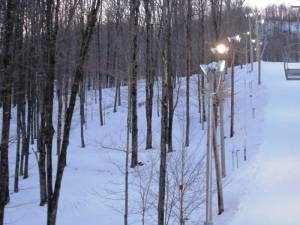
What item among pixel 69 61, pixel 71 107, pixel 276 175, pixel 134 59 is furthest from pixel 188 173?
pixel 71 107

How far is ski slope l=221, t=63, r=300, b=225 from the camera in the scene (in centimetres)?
1611

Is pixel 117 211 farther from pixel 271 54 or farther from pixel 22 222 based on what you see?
pixel 271 54

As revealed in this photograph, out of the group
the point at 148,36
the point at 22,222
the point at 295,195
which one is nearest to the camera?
the point at 295,195

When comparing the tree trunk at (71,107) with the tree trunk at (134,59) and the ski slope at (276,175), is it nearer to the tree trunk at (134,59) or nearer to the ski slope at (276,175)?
the ski slope at (276,175)

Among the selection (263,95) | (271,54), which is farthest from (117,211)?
(271,54)

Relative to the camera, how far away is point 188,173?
21812 millimetres

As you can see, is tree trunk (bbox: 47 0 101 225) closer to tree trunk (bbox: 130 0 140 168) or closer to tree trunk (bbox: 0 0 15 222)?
tree trunk (bbox: 0 0 15 222)

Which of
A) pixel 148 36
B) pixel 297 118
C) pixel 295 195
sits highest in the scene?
pixel 148 36

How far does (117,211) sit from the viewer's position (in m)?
19.9

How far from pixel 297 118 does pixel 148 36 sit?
10633 millimetres

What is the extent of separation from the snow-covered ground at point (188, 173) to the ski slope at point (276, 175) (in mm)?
35

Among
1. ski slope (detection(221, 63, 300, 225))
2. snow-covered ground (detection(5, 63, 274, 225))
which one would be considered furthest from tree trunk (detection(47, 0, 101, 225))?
ski slope (detection(221, 63, 300, 225))

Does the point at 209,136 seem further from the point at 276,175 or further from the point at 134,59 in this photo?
the point at 134,59

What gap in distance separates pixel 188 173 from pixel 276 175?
148 inches
